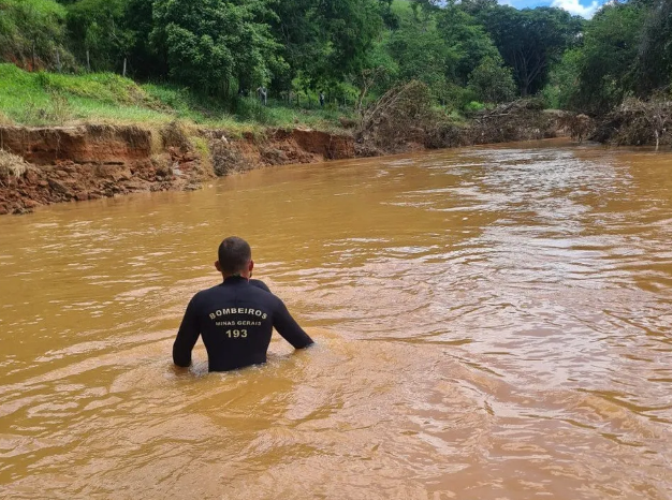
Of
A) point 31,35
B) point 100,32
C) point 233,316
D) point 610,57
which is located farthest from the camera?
point 610,57

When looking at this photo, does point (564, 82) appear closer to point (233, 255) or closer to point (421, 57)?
point (421, 57)

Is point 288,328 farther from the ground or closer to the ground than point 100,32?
closer to the ground

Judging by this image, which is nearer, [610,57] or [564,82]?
[610,57]

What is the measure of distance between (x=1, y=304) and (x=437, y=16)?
59.6 meters

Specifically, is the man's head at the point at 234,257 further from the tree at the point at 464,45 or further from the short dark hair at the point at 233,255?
the tree at the point at 464,45

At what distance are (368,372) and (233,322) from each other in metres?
0.94

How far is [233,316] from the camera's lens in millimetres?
3705

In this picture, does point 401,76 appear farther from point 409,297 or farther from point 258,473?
point 258,473

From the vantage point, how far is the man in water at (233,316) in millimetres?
3709

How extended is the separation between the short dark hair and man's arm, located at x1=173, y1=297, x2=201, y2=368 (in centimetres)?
30

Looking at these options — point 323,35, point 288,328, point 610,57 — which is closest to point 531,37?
point 610,57

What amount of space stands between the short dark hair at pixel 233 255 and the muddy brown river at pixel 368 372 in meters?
0.68

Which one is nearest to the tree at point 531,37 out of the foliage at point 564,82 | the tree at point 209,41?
the foliage at point 564,82

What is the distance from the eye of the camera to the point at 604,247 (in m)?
6.90
